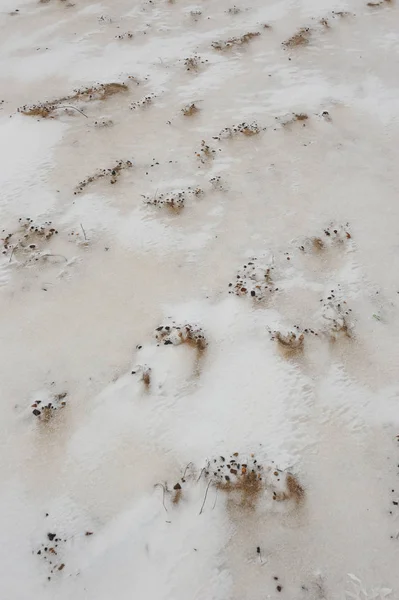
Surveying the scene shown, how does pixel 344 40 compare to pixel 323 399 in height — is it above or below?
above

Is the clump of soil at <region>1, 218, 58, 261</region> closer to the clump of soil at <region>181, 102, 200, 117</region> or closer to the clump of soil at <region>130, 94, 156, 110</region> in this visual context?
the clump of soil at <region>130, 94, 156, 110</region>

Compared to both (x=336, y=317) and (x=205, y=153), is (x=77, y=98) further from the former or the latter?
(x=336, y=317)

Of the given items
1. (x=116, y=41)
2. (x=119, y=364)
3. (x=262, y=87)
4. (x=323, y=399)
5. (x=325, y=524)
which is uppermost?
(x=116, y=41)

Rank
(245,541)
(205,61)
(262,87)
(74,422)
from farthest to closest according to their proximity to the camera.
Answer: (205,61) < (262,87) < (74,422) < (245,541)

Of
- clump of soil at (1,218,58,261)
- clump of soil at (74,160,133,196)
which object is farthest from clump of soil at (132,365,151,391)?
clump of soil at (74,160,133,196)

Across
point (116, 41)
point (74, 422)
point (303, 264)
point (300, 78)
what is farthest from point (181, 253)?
point (116, 41)

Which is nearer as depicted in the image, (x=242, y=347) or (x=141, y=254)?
(x=242, y=347)

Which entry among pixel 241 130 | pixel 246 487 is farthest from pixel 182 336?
pixel 241 130

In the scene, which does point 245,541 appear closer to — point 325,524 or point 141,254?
point 325,524
